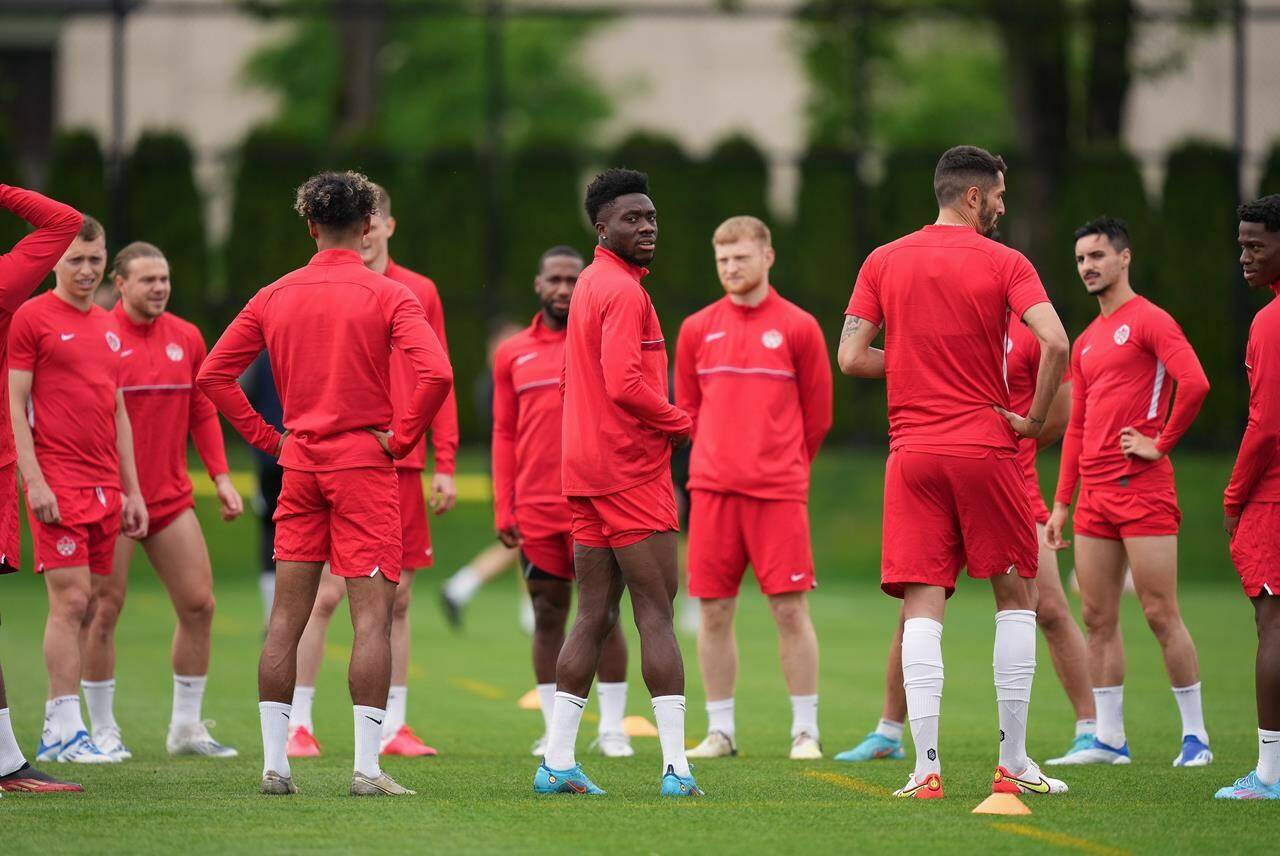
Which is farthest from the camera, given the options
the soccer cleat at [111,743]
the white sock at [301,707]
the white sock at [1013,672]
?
the white sock at [301,707]

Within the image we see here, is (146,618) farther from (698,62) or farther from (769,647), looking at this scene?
(698,62)

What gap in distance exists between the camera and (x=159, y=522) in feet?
28.6

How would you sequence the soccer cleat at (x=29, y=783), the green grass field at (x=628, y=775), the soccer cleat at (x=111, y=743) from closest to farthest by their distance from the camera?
the green grass field at (x=628, y=775), the soccer cleat at (x=29, y=783), the soccer cleat at (x=111, y=743)

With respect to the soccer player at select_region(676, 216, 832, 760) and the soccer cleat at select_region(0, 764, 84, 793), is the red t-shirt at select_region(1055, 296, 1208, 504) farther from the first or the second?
the soccer cleat at select_region(0, 764, 84, 793)

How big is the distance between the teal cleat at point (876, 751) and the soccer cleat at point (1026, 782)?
113cm

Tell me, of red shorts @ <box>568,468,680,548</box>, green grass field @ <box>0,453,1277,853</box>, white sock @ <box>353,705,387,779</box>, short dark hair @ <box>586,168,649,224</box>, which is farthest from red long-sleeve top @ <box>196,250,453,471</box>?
green grass field @ <box>0,453,1277,853</box>

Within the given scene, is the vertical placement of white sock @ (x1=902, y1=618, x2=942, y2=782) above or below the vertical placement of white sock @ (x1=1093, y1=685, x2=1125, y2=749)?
above

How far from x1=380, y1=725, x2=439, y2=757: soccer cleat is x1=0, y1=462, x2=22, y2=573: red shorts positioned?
2.14 meters

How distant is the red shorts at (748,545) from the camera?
348 inches

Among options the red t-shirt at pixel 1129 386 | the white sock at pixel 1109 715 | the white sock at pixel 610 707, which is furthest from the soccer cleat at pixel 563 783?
the red t-shirt at pixel 1129 386

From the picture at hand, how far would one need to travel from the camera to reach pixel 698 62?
27.9m

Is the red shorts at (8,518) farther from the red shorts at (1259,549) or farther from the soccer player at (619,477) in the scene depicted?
the red shorts at (1259,549)

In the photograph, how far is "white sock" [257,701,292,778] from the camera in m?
7.00

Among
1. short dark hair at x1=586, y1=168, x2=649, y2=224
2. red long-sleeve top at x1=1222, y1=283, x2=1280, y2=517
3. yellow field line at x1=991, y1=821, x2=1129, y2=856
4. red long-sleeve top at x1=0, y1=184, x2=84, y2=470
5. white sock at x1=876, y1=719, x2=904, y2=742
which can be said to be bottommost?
white sock at x1=876, y1=719, x2=904, y2=742
